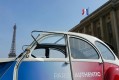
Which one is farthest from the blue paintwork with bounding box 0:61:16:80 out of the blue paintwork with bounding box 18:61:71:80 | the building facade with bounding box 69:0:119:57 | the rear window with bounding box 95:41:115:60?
the building facade with bounding box 69:0:119:57

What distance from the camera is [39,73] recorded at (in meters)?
4.35

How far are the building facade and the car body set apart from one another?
41.0 meters

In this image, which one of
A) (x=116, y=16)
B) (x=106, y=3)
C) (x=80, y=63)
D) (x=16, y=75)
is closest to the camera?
(x=16, y=75)

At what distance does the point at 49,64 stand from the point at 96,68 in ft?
3.06

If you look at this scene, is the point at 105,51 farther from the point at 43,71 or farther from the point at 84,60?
the point at 43,71

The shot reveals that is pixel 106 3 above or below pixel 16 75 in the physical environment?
above

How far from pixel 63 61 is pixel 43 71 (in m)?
0.44

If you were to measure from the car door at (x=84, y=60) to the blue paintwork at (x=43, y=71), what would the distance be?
193mm

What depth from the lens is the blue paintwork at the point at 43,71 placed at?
13.9 ft

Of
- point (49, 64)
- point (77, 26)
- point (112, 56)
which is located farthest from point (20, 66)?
point (77, 26)

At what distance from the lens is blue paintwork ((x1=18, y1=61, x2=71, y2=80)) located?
4.24 metres

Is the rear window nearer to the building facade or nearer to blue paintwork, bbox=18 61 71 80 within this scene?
blue paintwork, bbox=18 61 71 80

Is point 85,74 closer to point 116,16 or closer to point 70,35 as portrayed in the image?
point 70,35

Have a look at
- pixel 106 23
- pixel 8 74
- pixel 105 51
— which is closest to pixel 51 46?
pixel 105 51
